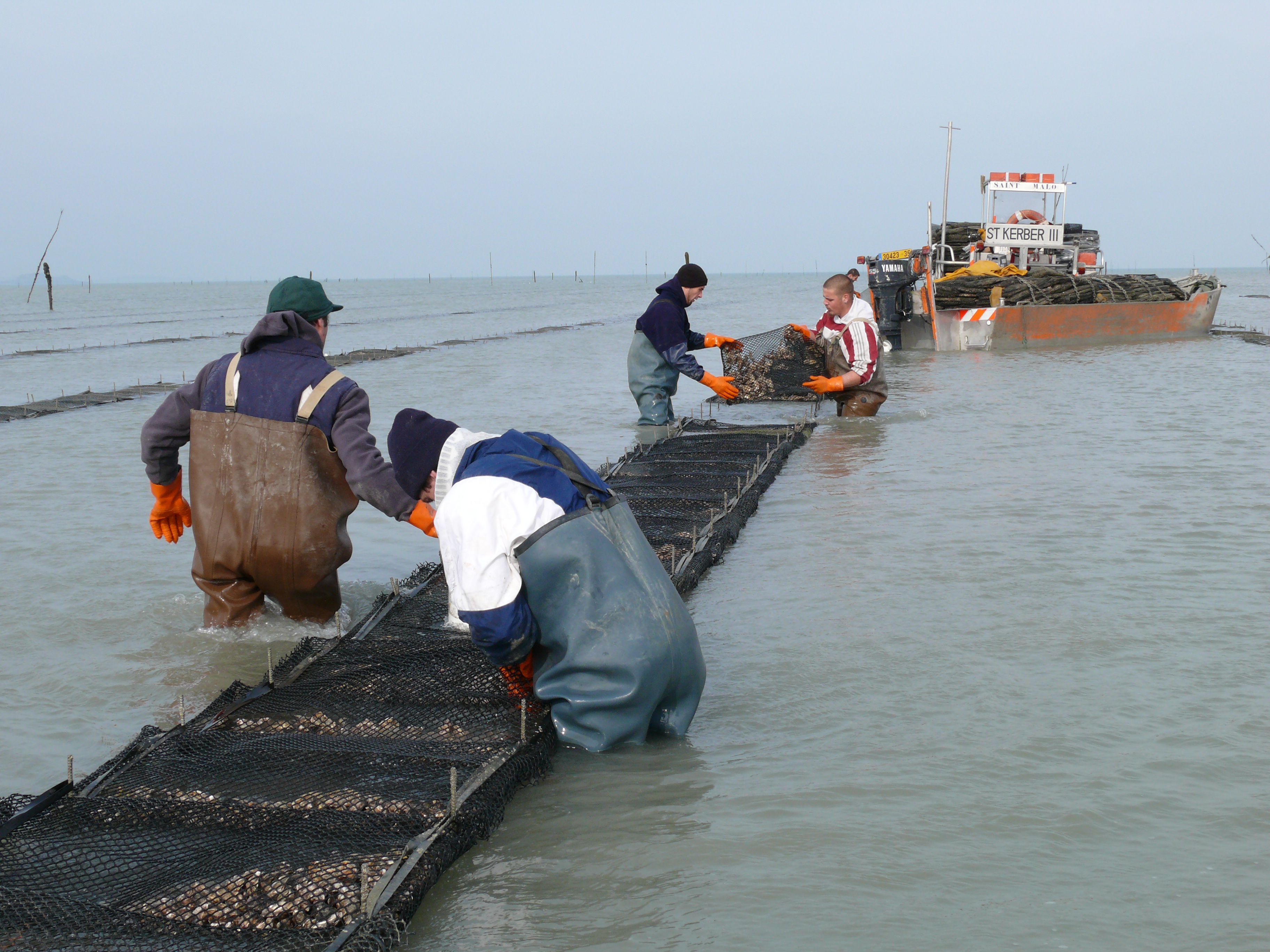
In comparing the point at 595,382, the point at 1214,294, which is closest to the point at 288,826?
the point at 595,382

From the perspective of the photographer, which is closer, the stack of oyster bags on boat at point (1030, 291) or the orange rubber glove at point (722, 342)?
the orange rubber glove at point (722, 342)

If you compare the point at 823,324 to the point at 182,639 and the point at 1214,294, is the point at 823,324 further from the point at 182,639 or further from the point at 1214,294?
the point at 1214,294

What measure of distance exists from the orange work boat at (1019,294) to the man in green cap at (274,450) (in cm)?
1632

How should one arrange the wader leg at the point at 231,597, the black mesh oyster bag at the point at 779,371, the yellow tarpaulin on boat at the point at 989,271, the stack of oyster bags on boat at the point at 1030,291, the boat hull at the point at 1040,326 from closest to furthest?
the wader leg at the point at 231,597, the black mesh oyster bag at the point at 779,371, the boat hull at the point at 1040,326, the stack of oyster bags on boat at the point at 1030,291, the yellow tarpaulin on boat at the point at 989,271

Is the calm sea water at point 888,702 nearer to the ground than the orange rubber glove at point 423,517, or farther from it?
nearer to the ground

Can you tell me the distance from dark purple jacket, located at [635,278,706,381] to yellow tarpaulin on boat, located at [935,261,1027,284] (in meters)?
12.3

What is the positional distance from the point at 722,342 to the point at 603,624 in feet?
24.7

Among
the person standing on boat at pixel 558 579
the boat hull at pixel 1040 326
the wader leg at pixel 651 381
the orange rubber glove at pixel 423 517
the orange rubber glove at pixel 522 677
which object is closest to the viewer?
the person standing on boat at pixel 558 579

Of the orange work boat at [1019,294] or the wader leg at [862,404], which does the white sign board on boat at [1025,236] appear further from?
the wader leg at [862,404]

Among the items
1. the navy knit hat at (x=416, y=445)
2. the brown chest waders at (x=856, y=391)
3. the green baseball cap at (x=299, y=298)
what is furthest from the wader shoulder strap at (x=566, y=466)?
the brown chest waders at (x=856, y=391)

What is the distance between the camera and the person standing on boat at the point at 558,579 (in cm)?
305

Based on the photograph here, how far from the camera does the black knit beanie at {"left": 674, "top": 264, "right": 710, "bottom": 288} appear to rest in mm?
8922

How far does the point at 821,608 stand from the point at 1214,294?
71.9ft

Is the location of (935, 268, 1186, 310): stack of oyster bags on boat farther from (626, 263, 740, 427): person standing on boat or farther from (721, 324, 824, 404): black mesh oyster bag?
(626, 263, 740, 427): person standing on boat
